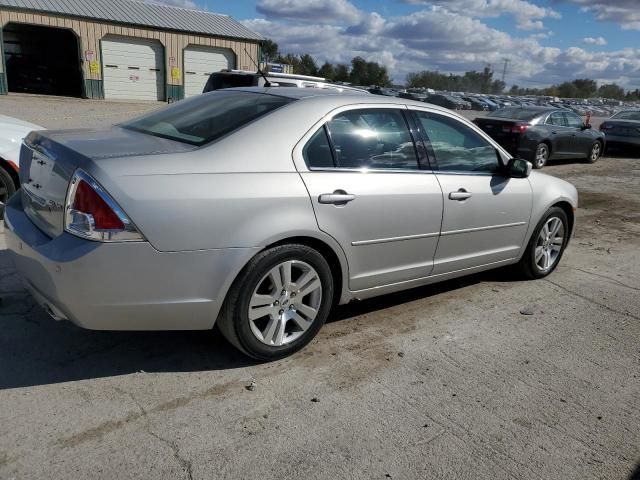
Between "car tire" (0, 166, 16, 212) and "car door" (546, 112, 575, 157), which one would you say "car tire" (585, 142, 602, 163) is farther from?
"car tire" (0, 166, 16, 212)

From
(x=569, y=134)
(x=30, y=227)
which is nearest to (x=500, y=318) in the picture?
(x=30, y=227)

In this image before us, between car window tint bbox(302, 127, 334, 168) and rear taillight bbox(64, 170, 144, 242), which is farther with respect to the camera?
car window tint bbox(302, 127, 334, 168)

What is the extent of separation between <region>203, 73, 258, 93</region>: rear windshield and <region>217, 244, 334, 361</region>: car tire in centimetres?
770

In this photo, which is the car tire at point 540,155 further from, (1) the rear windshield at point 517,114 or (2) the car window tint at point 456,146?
(2) the car window tint at point 456,146

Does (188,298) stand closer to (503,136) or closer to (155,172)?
(155,172)

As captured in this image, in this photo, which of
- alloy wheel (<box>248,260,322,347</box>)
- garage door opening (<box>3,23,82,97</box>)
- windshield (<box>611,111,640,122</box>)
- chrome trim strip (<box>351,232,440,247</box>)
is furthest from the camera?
garage door opening (<box>3,23,82,97</box>)

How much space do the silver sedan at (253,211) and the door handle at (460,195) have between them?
2 cm

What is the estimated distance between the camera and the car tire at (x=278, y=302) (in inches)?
126

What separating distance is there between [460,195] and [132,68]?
88.2ft

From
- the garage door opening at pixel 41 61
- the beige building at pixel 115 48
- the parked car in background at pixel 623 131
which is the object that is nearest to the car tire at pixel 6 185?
the parked car in background at pixel 623 131

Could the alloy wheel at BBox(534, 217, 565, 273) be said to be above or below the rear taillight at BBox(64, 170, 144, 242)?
below

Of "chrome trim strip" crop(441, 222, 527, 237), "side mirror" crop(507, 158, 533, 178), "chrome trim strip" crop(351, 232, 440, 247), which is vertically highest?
"side mirror" crop(507, 158, 533, 178)

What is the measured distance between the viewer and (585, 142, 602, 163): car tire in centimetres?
1567

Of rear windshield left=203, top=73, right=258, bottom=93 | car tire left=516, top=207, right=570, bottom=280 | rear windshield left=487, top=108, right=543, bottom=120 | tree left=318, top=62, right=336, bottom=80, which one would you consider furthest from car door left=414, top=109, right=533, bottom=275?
tree left=318, top=62, right=336, bottom=80
